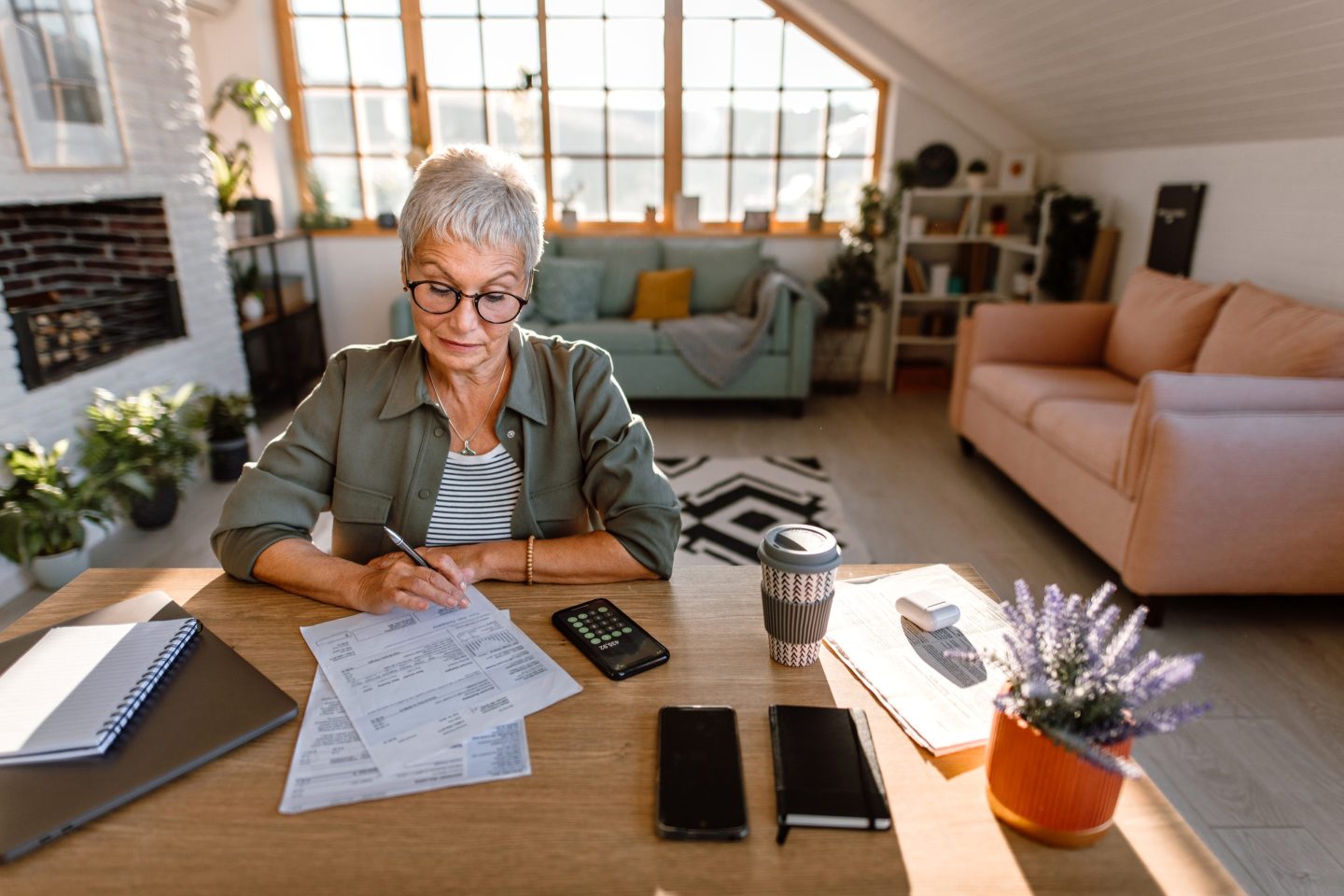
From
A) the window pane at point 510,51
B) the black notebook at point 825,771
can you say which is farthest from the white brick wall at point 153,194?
the black notebook at point 825,771

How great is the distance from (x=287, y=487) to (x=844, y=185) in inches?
173

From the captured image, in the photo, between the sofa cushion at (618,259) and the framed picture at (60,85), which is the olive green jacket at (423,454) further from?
the sofa cushion at (618,259)

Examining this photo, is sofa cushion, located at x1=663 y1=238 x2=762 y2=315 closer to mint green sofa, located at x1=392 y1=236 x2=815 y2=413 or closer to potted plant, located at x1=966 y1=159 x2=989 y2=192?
mint green sofa, located at x1=392 y1=236 x2=815 y2=413

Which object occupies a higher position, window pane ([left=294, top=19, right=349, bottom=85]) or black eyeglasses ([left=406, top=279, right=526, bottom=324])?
window pane ([left=294, top=19, right=349, bottom=85])

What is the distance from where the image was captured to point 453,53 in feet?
15.1

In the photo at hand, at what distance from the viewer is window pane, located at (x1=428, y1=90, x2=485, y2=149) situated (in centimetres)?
466

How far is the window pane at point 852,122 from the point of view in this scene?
4715mm

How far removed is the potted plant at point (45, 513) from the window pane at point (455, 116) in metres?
2.89

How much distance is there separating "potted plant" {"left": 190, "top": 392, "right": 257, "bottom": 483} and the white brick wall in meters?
0.14

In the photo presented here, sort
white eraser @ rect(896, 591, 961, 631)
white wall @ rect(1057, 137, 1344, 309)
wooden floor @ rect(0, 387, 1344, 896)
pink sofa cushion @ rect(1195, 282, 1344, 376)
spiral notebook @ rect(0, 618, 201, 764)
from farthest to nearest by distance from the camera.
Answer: white wall @ rect(1057, 137, 1344, 309), pink sofa cushion @ rect(1195, 282, 1344, 376), wooden floor @ rect(0, 387, 1344, 896), white eraser @ rect(896, 591, 961, 631), spiral notebook @ rect(0, 618, 201, 764)

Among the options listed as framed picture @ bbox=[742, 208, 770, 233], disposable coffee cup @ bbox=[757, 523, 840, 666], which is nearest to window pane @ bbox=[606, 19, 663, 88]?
framed picture @ bbox=[742, 208, 770, 233]

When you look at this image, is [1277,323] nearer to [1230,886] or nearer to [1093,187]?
[1093,187]

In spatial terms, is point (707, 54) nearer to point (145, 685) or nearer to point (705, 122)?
point (705, 122)

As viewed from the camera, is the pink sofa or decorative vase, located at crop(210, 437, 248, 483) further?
decorative vase, located at crop(210, 437, 248, 483)
